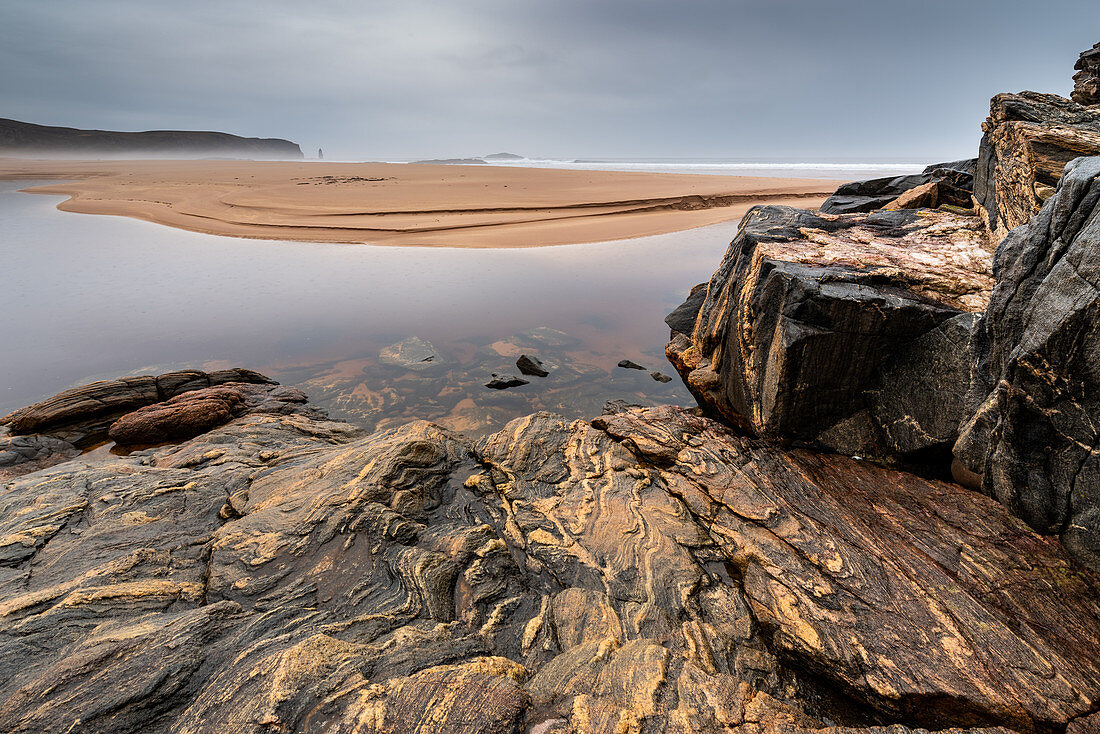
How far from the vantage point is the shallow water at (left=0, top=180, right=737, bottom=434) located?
7.33 metres

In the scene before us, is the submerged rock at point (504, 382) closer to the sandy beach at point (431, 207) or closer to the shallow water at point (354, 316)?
the shallow water at point (354, 316)

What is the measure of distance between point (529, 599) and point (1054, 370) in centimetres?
388

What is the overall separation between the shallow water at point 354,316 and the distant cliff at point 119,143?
130152 mm

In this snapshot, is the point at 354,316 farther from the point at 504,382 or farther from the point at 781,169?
the point at 781,169

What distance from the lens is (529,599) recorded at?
11.3ft

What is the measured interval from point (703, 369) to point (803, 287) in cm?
231

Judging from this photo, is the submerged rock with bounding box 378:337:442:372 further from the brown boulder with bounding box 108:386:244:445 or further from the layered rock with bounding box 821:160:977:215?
the layered rock with bounding box 821:160:977:215

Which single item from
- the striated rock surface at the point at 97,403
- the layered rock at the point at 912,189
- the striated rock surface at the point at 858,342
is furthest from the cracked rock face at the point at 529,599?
the layered rock at the point at 912,189

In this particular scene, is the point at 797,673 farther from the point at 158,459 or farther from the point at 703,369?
the point at 158,459

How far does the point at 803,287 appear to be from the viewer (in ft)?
15.5

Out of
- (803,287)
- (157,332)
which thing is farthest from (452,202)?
(803,287)

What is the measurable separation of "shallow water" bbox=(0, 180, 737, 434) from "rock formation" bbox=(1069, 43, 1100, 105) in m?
7.96

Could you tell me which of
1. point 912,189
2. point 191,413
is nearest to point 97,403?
point 191,413

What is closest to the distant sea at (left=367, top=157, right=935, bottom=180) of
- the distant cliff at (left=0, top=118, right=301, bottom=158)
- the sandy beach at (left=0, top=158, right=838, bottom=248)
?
the sandy beach at (left=0, top=158, right=838, bottom=248)
